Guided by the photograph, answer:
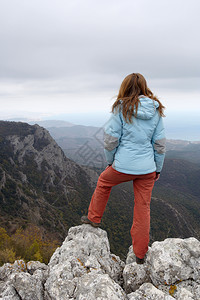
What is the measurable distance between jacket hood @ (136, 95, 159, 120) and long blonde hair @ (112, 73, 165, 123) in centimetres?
9

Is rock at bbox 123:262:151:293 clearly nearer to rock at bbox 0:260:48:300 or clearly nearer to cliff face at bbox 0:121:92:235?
rock at bbox 0:260:48:300

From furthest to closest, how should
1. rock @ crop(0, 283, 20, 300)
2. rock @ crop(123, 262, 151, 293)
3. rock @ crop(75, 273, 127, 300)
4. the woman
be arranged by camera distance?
rock @ crop(123, 262, 151, 293)
the woman
rock @ crop(0, 283, 20, 300)
rock @ crop(75, 273, 127, 300)

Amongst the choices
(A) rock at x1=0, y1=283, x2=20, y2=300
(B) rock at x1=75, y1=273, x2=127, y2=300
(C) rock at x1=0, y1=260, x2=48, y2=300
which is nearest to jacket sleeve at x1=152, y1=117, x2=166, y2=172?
(B) rock at x1=75, y1=273, x2=127, y2=300

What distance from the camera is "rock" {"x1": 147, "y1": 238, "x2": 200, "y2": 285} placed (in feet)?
11.4

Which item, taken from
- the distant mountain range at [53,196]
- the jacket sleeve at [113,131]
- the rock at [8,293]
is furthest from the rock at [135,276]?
the distant mountain range at [53,196]

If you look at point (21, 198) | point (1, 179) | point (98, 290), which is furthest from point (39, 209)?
point (98, 290)

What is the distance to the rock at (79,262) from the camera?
11.4ft

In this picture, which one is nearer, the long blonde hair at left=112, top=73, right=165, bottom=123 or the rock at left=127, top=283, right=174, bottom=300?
the rock at left=127, top=283, right=174, bottom=300

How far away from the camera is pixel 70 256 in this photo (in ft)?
14.8

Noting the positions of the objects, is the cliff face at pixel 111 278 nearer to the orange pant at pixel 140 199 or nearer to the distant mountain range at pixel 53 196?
the orange pant at pixel 140 199

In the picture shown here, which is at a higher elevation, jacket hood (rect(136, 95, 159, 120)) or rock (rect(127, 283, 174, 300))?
jacket hood (rect(136, 95, 159, 120))

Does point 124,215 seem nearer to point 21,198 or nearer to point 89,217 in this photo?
point 21,198

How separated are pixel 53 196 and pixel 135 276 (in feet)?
138

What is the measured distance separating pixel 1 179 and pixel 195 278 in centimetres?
3654
